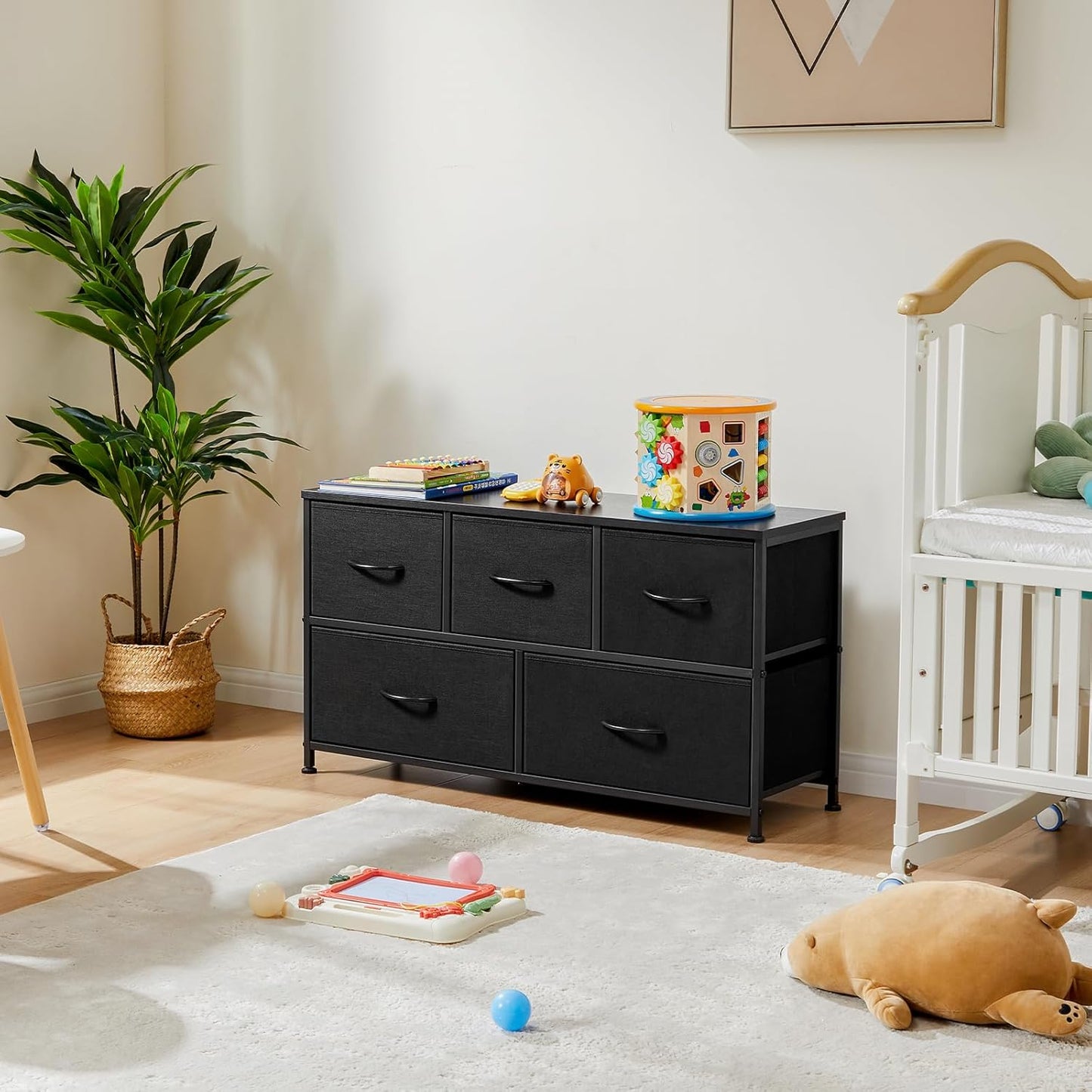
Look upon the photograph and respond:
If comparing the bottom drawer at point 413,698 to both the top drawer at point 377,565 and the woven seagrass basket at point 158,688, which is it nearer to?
the top drawer at point 377,565

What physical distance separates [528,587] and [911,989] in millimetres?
1189

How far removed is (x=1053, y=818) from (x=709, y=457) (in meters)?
0.89

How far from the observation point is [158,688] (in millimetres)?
3424

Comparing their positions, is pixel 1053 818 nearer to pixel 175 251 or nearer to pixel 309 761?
pixel 309 761

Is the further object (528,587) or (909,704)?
Answer: (528,587)

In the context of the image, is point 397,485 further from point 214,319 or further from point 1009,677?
point 1009,677

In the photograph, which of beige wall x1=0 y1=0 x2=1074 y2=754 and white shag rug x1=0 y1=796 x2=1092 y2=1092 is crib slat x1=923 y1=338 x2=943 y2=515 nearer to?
beige wall x1=0 y1=0 x2=1074 y2=754

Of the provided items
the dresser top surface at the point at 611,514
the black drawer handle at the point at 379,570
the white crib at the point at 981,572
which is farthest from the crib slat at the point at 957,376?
the black drawer handle at the point at 379,570

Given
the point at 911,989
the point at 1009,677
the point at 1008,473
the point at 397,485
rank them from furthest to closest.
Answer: the point at 397,485 → the point at 1008,473 → the point at 1009,677 → the point at 911,989

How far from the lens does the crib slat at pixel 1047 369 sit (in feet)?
8.80

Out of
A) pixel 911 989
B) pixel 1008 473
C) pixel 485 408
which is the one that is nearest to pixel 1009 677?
pixel 1008 473

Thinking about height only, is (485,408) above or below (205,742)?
above

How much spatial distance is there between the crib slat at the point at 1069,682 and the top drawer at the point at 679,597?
0.56m

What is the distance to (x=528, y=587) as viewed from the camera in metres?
2.91
